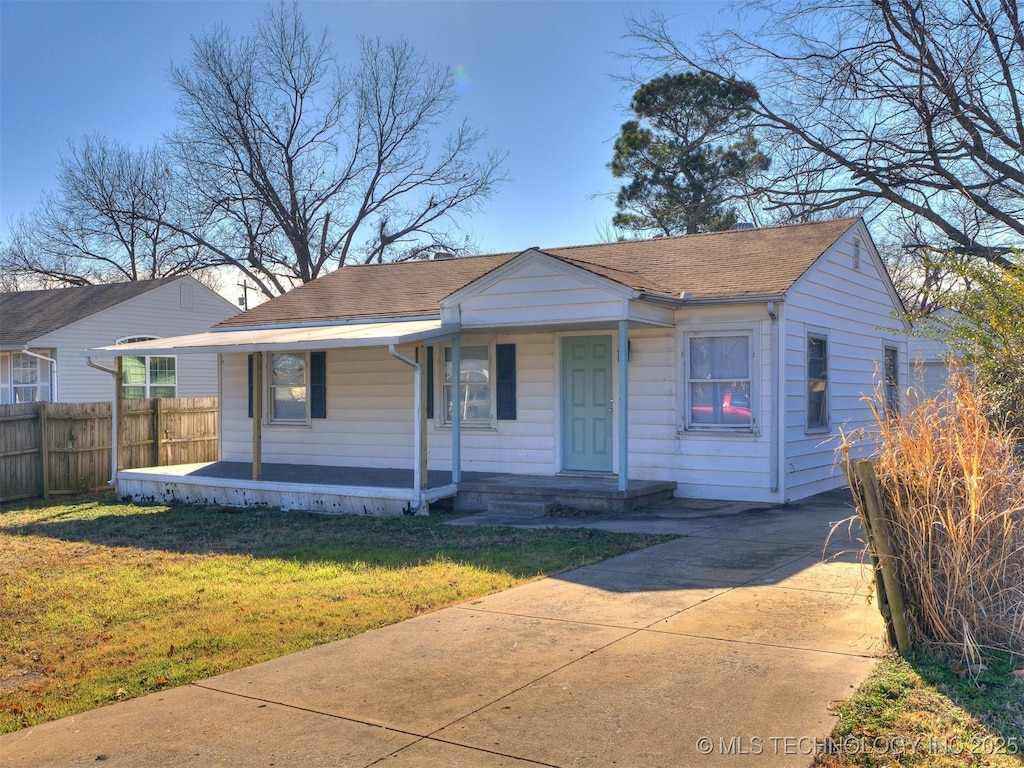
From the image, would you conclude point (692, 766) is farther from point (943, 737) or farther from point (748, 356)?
point (748, 356)

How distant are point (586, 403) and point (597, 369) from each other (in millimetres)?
511

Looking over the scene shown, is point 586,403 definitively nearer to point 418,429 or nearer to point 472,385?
point 472,385

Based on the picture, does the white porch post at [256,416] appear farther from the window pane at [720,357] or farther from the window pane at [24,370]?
the window pane at [24,370]

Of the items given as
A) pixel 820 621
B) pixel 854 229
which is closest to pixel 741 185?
pixel 854 229

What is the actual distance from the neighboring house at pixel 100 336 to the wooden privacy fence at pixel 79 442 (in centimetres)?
547

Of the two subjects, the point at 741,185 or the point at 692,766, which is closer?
the point at 692,766

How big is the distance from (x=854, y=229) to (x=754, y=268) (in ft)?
7.87

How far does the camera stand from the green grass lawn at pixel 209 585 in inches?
221

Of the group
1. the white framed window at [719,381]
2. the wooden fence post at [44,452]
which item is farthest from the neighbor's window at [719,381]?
the wooden fence post at [44,452]

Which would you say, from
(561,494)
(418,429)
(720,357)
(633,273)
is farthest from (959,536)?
(633,273)

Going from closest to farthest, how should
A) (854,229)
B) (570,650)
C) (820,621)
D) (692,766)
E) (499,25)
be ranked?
(692,766) < (570,650) < (820,621) < (854,229) < (499,25)

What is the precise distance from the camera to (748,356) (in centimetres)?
1193

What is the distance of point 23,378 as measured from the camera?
24.5 meters

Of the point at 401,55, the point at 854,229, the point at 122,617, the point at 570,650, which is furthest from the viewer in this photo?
the point at 401,55
